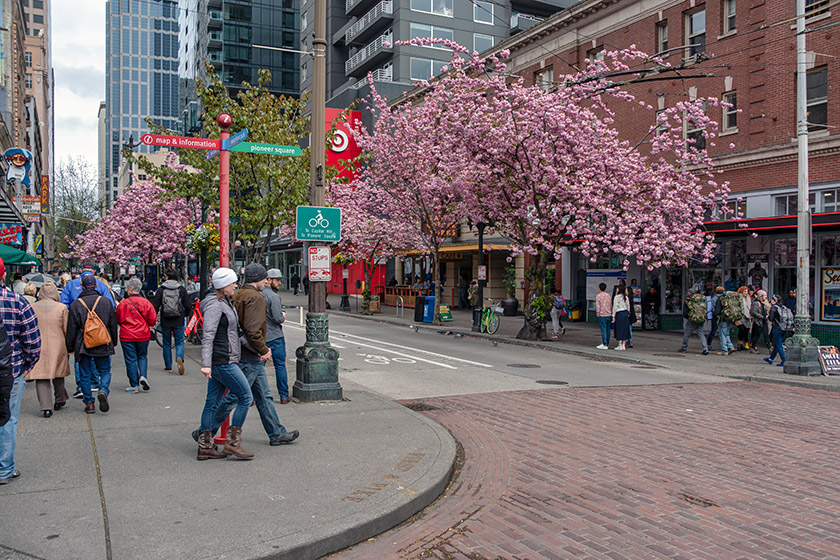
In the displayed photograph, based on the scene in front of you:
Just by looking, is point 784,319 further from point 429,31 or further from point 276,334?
point 429,31

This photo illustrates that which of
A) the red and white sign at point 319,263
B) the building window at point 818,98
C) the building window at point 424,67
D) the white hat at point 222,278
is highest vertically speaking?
the building window at point 424,67

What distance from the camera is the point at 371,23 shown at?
48531 millimetres

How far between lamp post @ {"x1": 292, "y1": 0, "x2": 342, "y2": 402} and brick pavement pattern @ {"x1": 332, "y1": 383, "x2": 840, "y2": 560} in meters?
1.60

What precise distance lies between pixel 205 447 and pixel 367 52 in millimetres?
47517

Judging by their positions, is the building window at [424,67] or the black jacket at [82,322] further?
the building window at [424,67]

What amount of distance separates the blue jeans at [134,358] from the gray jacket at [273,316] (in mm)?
2204

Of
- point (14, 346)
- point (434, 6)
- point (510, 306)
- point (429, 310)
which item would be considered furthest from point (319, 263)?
point (434, 6)

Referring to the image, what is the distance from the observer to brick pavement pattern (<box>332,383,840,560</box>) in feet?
15.3

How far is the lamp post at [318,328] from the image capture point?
892 cm

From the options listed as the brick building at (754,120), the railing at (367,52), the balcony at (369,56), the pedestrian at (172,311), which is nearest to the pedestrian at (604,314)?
the brick building at (754,120)

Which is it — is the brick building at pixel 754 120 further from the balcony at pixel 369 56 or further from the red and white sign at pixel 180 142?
the balcony at pixel 369 56

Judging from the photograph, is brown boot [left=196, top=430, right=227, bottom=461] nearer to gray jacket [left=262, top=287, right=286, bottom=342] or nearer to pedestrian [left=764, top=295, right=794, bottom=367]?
gray jacket [left=262, top=287, right=286, bottom=342]

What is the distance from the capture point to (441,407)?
31.2 ft

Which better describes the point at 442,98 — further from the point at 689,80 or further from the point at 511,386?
the point at 511,386
